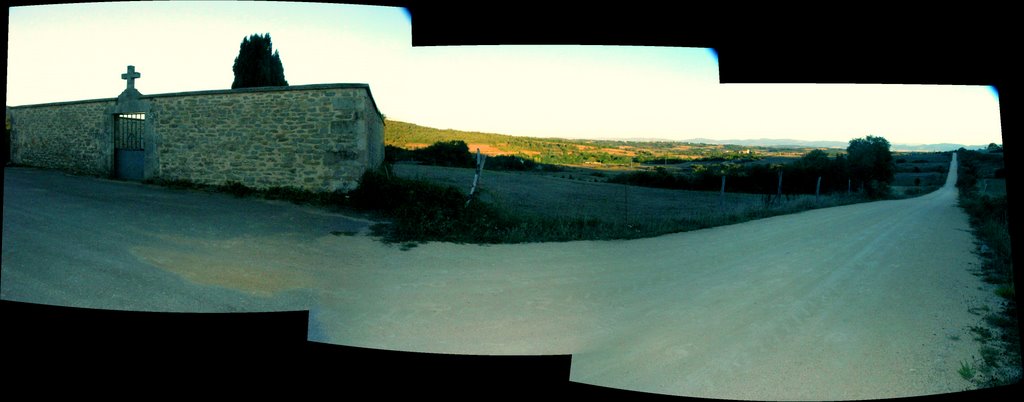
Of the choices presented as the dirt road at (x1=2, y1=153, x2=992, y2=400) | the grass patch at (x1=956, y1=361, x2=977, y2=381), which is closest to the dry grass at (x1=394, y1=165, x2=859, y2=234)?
the dirt road at (x1=2, y1=153, x2=992, y2=400)

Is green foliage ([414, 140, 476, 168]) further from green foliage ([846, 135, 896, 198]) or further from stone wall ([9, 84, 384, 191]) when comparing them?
green foliage ([846, 135, 896, 198])

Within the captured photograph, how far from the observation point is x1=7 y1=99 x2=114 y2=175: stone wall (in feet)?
15.1

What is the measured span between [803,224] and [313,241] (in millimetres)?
5303

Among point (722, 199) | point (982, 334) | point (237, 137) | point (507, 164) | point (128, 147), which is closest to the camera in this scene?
point (982, 334)

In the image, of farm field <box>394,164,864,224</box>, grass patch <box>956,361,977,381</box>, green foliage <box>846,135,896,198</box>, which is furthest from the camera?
farm field <box>394,164,864,224</box>

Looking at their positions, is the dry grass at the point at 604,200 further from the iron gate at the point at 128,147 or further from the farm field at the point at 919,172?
the farm field at the point at 919,172

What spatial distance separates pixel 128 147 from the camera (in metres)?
5.15

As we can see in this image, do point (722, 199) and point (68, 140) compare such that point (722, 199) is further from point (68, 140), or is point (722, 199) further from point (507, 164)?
point (68, 140)

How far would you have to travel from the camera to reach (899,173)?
2.37m

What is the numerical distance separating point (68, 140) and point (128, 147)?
969mm

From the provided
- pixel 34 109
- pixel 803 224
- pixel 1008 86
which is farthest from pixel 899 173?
pixel 34 109

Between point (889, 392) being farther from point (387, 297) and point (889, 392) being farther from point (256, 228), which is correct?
point (256, 228)

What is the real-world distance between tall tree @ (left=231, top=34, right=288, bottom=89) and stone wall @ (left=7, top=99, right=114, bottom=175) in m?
2.03

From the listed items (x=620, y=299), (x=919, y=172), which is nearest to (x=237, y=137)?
(x=620, y=299)
